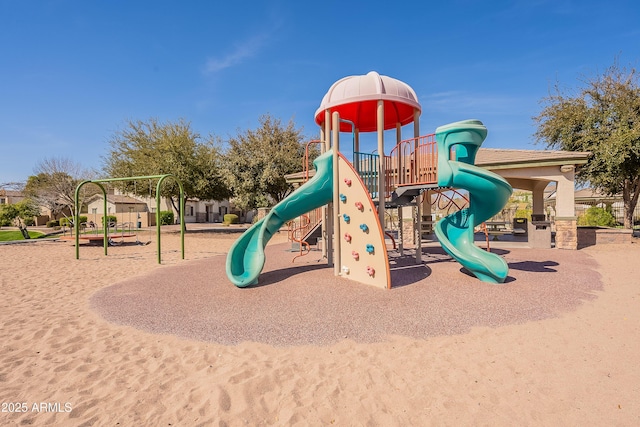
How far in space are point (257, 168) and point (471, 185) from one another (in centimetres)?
1788

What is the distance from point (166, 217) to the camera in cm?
3769

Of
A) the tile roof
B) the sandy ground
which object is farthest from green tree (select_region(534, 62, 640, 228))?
the sandy ground

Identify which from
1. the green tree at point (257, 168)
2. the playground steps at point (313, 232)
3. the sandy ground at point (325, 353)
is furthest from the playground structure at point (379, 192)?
the green tree at point (257, 168)

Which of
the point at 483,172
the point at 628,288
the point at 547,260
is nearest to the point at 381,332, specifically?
the point at 483,172

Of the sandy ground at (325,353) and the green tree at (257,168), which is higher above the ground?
the green tree at (257,168)

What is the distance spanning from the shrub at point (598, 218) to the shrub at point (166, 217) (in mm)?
37390

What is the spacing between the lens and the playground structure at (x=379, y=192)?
7.05m

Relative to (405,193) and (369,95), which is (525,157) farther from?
(369,95)

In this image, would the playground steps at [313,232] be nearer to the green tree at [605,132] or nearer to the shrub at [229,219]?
the green tree at [605,132]

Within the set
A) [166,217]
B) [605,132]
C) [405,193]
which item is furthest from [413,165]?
[166,217]

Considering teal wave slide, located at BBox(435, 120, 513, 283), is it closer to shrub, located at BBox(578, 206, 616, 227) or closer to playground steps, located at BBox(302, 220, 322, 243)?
playground steps, located at BBox(302, 220, 322, 243)

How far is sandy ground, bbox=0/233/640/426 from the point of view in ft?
10.2

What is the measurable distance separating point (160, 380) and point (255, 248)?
13.9 ft

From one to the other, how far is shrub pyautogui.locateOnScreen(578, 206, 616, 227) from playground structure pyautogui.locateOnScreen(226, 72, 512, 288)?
21.8 meters
